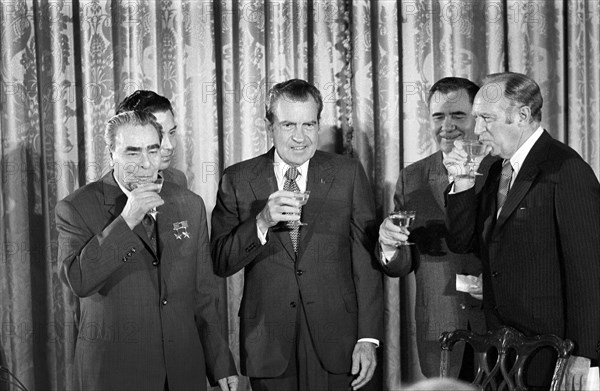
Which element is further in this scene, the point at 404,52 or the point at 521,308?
the point at 404,52

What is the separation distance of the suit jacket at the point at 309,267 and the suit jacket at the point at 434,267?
0.79 ft

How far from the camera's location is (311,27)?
4.28 meters

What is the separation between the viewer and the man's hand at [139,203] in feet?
9.95

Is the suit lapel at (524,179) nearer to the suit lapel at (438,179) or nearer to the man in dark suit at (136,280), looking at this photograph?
the suit lapel at (438,179)

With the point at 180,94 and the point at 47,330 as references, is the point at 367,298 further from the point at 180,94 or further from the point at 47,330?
the point at 47,330

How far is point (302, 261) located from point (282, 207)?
34 cm

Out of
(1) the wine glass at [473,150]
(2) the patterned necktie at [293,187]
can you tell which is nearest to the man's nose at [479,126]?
(1) the wine glass at [473,150]

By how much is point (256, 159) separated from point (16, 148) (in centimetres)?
133

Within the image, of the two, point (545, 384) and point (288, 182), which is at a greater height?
point (288, 182)

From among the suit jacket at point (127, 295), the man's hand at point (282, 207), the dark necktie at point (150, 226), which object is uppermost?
the man's hand at point (282, 207)

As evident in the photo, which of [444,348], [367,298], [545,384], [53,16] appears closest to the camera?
[444,348]

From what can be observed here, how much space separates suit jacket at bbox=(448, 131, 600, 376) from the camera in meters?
2.95

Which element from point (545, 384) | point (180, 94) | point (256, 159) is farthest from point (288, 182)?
point (545, 384)

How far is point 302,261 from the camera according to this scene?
3.47 meters
